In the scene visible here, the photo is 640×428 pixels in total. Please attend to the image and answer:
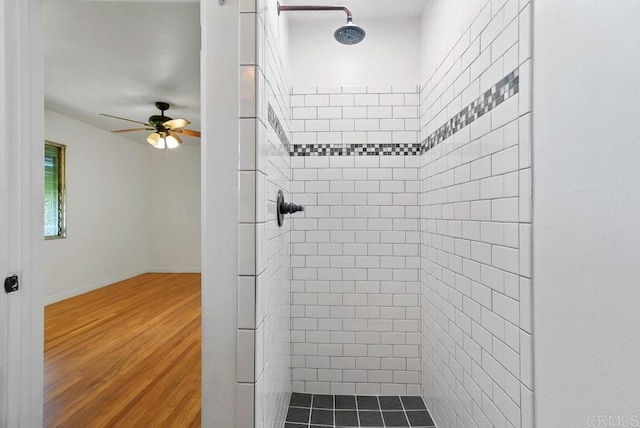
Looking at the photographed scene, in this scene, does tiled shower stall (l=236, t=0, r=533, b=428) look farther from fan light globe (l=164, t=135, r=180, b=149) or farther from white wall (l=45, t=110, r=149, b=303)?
white wall (l=45, t=110, r=149, b=303)

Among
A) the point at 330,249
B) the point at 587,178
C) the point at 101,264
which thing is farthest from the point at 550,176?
the point at 101,264

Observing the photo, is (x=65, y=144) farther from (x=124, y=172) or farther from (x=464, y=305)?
A: (x=464, y=305)

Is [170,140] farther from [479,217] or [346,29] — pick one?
[479,217]

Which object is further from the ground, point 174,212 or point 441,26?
point 441,26

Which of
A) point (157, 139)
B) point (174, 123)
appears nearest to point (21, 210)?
point (174, 123)

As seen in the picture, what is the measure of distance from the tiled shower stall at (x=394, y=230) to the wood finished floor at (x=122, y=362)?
871 mm

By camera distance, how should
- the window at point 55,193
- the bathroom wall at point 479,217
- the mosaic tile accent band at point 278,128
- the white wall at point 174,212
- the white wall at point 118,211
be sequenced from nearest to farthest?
the bathroom wall at point 479,217, the mosaic tile accent band at point 278,128, the window at point 55,193, the white wall at point 118,211, the white wall at point 174,212

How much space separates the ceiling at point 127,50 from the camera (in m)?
2.14

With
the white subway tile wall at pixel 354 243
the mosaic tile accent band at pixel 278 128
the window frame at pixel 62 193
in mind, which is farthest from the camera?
the window frame at pixel 62 193

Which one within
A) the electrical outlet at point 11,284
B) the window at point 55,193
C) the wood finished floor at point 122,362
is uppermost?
the window at point 55,193

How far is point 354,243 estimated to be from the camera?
212 cm

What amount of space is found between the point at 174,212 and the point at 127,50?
4122 mm

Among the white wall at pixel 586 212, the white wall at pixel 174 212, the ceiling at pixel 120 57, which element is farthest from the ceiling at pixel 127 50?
the white wall at pixel 174 212

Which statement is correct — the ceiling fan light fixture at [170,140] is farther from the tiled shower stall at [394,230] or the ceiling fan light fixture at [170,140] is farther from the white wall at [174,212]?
the tiled shower stall at [394,230]
